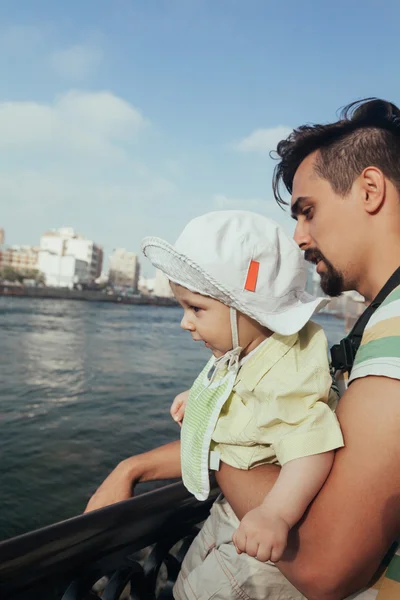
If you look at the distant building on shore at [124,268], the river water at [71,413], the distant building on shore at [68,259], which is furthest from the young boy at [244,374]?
the distant building on shore at [124,268]

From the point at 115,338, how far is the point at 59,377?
1415cm

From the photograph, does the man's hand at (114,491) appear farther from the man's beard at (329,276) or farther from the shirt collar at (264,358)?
the man's beard at (329,276)

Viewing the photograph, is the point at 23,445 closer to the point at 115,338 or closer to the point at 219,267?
the point at 219,267

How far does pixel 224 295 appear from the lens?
1341 millimetres

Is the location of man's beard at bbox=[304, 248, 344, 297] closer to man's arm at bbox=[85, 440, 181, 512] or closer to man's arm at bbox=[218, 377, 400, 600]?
man's arm at bbox=[218, 377, 400, 600]

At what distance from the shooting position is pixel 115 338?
34.2 meters

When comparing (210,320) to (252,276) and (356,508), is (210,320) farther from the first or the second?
(356,508)

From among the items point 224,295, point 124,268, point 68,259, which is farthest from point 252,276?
point 124,268

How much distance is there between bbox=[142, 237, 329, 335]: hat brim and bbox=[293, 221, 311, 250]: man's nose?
194 millimetres

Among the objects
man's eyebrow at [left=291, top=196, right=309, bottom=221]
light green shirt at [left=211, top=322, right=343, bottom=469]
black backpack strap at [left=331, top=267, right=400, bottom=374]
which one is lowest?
light green shirt at [left=211, top=322, right=343, bottom=469]

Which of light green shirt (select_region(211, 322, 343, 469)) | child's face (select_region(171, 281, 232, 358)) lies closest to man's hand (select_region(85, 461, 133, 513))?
light green shirt (select_region(211, 322, 343, 469))

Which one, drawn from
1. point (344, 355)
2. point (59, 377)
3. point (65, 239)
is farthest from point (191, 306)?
point (65, 239)

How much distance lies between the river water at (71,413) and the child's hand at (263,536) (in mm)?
7951

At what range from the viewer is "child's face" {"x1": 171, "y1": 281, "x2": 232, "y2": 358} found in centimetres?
141
